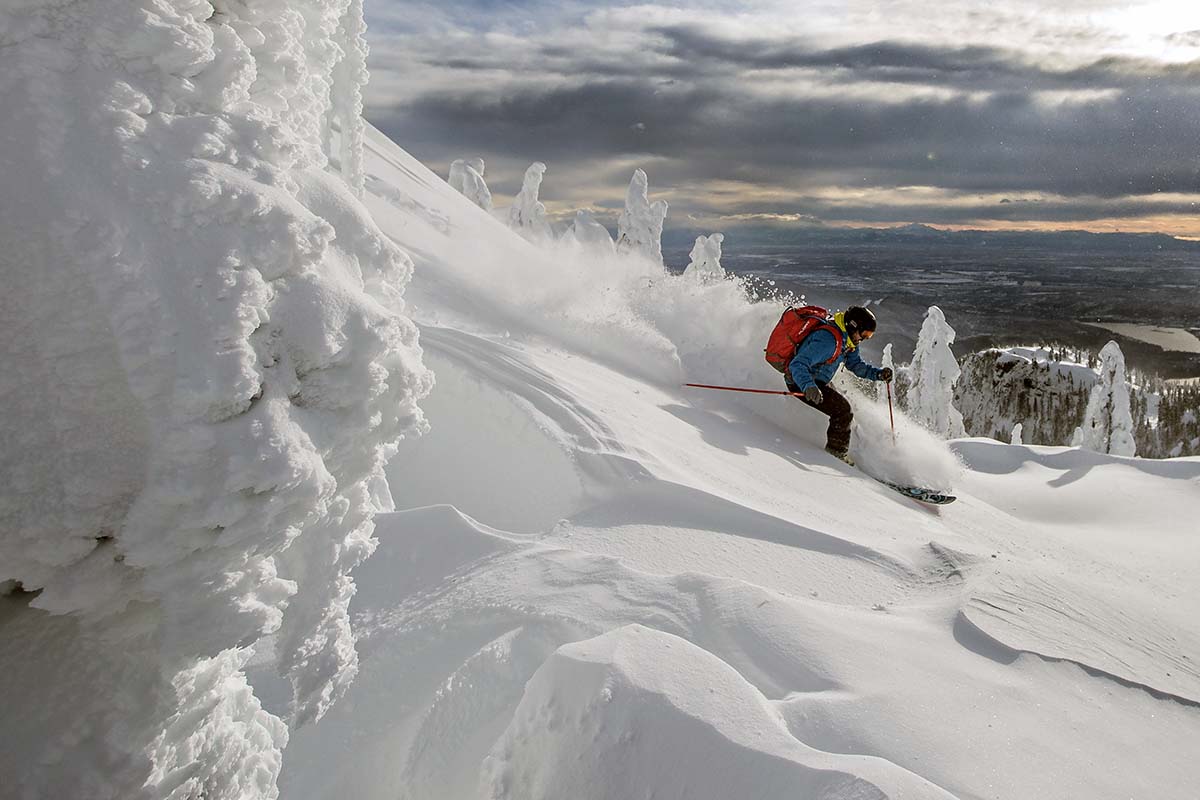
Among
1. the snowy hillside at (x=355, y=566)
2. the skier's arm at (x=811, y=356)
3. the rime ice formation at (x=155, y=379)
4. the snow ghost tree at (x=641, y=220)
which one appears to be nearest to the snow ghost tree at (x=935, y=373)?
the snow ghost tree at (x=641, y=220)

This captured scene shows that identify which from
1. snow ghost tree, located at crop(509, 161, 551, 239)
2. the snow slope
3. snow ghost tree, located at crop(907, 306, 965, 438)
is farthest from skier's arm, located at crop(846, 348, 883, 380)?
snow ghost tree, located at crop(509, 161, 551, 239)

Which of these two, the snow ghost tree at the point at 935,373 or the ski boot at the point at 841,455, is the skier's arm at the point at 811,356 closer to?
the ski boot at the point at 841,455

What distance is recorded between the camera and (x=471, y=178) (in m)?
55.3

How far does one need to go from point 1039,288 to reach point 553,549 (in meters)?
224

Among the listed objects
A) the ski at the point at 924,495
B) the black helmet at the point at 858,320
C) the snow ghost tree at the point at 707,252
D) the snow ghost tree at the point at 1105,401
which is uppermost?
the snow ghost tree at the point at 707,252

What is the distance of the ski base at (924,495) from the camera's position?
6762mm

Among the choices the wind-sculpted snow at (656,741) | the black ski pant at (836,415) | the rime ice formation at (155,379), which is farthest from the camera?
the black ski pant at (836,415)

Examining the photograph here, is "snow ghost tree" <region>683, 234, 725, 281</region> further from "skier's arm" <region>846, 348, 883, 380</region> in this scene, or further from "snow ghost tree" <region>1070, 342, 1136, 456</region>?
"skier's arm" <region>846, 348, 883, 380</region>

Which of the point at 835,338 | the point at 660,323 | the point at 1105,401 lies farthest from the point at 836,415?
the point at 1105,401

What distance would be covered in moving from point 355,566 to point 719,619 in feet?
5.45

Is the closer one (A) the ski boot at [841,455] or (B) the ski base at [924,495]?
(B) the ski base at [924,495]

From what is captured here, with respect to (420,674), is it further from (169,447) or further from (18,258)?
(18,258)

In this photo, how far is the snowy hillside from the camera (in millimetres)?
1542

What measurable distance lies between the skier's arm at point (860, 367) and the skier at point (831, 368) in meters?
0.12
